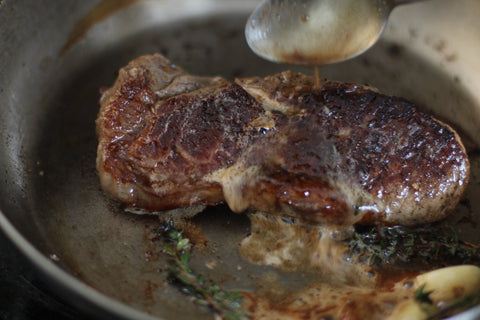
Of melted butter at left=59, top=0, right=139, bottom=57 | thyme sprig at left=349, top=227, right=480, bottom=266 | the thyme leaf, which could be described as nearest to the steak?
thyme sprig at left=349, top=227, right=480, bottom=266

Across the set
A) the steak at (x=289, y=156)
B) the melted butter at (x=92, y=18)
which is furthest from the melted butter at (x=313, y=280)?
the melted butter at (x=92, y=18)

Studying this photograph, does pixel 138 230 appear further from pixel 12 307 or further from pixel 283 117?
pixel 283 117

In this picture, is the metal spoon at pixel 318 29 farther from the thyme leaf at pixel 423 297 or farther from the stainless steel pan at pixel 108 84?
the thyme leaf at pixel 423 297

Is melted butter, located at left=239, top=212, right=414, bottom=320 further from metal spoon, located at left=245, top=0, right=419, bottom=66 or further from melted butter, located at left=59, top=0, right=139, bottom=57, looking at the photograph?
melted butter, located at left=59, top=0, right=139, bottom=57

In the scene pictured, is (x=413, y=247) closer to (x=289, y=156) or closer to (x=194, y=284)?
(x=289, y=156)

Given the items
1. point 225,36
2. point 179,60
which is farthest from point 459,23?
point 179,60

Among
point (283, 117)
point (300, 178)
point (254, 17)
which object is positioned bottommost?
point (300, 178)
